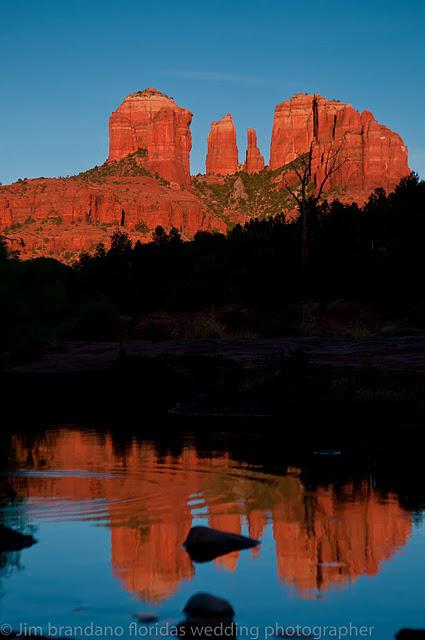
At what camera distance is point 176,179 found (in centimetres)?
18500

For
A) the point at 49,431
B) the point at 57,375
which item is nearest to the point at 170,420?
the point at 49,431

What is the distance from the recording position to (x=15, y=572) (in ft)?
23.9

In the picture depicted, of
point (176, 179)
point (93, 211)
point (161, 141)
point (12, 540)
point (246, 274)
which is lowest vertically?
point (12, 540)

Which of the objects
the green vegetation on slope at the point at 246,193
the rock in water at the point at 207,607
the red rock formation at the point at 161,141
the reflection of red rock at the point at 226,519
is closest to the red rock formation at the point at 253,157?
the green vegetation on slope at the point at 246,193

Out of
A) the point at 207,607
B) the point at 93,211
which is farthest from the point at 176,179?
the point at 207,607

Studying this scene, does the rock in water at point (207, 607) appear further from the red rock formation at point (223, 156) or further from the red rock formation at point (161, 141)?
the red rock formation at point (223, 156)

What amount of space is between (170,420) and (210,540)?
9.65m

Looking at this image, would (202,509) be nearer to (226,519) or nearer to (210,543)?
(226,519)

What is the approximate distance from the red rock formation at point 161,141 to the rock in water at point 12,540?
179 meters

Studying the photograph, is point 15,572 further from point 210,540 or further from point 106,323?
point 106,323

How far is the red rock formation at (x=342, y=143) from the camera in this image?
169 metres

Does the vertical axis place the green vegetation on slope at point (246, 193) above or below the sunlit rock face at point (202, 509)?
above
